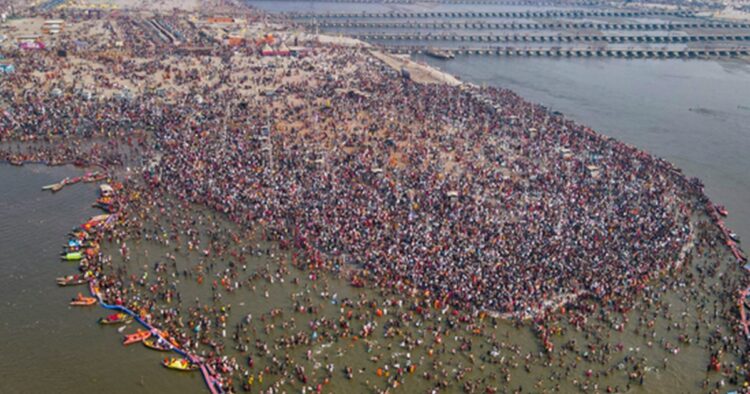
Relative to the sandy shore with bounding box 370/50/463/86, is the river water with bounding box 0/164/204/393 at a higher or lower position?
lower

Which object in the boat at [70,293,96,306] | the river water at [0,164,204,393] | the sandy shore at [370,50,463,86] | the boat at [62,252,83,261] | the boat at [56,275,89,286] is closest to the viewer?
the river water at [0,164,204,393]

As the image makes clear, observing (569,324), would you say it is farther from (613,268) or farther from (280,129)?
(280,129)

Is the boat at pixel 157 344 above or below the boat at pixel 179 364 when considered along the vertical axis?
above

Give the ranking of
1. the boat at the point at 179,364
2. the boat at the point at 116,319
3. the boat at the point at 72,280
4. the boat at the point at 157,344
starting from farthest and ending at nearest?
the boat at the point at 72,280 → the boat at the point at 116,319 → the boat at the point at 157,344 → the boat at the point at 179,364

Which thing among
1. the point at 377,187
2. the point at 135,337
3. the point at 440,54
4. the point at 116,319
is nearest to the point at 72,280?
the point at 116,319

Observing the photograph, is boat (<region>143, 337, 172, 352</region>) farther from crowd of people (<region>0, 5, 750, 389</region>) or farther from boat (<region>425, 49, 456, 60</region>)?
boat (<region>425, 49, 456, 60</region>)

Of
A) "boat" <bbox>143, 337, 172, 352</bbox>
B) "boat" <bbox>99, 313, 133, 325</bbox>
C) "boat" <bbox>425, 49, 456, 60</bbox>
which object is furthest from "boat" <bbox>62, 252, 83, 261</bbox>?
"boat" <bbox>425, 49, 456, 60</bbox>

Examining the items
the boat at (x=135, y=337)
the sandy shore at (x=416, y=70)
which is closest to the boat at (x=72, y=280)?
the boat at (x=135, y=337)

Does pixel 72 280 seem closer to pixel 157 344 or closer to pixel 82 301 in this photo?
pixel 82 301

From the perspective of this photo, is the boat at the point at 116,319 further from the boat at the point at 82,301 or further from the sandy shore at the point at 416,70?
the sandy shore at the point at 416,70
